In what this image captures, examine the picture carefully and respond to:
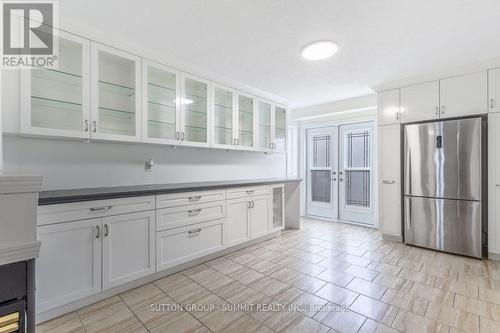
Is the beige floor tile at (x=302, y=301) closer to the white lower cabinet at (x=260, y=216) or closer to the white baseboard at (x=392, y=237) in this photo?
the white lower cabinet at (x=260, y=216)

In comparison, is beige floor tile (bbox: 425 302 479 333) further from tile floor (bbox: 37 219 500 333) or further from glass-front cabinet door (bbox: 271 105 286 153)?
glass-front cabinet door (bbox: 271 105 286 153)

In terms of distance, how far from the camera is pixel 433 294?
207 cm

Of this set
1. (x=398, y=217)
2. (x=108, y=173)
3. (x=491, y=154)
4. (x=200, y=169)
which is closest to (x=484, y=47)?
(x=491, y=154)

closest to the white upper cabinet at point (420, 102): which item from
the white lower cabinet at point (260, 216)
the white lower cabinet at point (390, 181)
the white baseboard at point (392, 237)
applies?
the white lower cabinet at point (390, 181)

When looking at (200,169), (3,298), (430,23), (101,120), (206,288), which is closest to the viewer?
(3,298)

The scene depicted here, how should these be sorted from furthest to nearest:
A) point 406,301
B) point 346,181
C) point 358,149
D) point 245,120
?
point 346,181 → point 358,149 → point 245,120 → point 406,301

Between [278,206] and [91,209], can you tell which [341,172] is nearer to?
[278,206]

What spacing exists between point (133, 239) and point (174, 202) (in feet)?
1.61

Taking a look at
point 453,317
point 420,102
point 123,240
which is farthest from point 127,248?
point 420,102

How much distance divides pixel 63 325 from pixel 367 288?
245 centimetres

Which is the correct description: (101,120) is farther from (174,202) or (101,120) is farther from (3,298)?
(3,298)

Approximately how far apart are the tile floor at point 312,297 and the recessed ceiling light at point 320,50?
2313 millimetres

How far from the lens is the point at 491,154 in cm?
283

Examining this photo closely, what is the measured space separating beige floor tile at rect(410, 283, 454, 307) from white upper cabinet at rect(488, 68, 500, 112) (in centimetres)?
223
